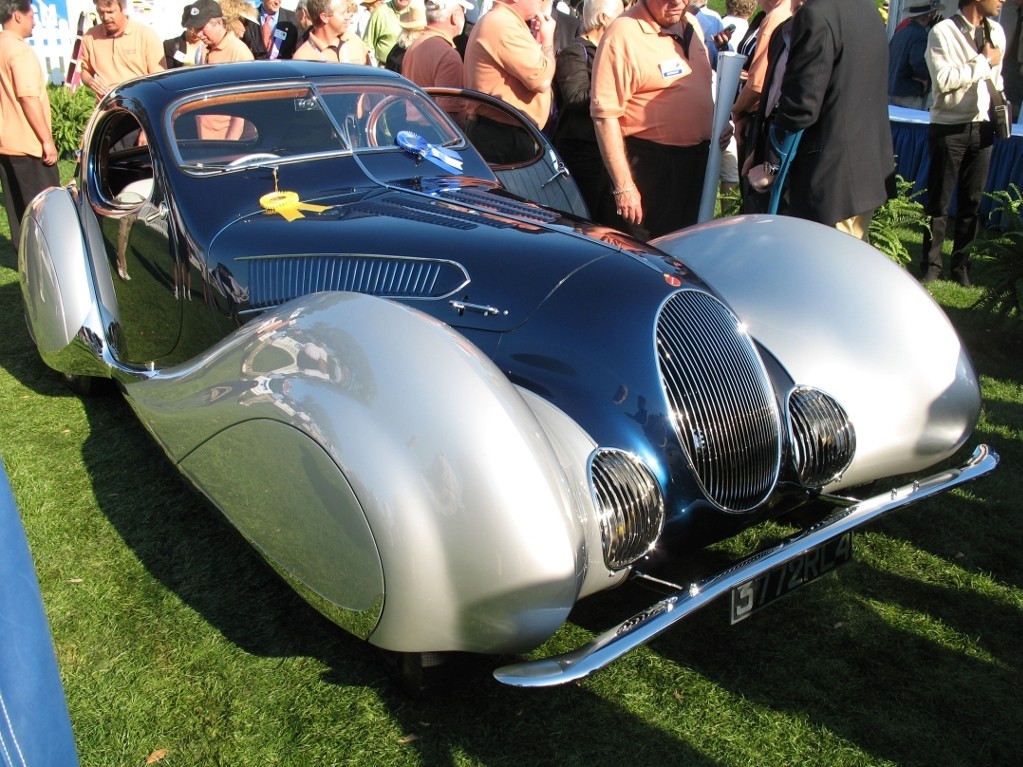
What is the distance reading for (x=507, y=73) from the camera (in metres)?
5.30

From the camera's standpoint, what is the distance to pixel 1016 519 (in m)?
3.58

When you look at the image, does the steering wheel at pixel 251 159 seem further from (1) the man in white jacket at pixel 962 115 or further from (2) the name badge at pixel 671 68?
(1) the man in white jacket at pixel 962 115

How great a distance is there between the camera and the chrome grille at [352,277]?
289 cm

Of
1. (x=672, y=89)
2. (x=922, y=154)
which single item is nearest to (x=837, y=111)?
(x=672, y=89)

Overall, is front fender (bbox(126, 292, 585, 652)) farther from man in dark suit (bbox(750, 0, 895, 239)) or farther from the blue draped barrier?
the blue draped barrier

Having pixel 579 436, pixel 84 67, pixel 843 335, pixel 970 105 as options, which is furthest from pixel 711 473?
pixel 84 67

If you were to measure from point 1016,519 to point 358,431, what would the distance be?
2668 mm

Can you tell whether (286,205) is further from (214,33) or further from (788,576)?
(214,33)

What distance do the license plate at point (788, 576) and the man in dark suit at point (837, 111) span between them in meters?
2.25

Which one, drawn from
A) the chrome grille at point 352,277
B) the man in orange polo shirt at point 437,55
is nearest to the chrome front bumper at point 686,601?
the chrome grille at point 352,277

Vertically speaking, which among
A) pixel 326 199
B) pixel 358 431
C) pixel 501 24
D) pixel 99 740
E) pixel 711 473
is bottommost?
pixel 99 740

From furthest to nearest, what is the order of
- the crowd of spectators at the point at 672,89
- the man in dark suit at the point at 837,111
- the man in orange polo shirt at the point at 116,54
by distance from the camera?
the man in orange polo shirt at the point at 116,54
the crowd of spectators at the point at 672,89
the man in dark suit at the point at 837,111

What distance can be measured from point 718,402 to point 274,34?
8.20 meters

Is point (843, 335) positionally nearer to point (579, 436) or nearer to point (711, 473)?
point (711, 473)
